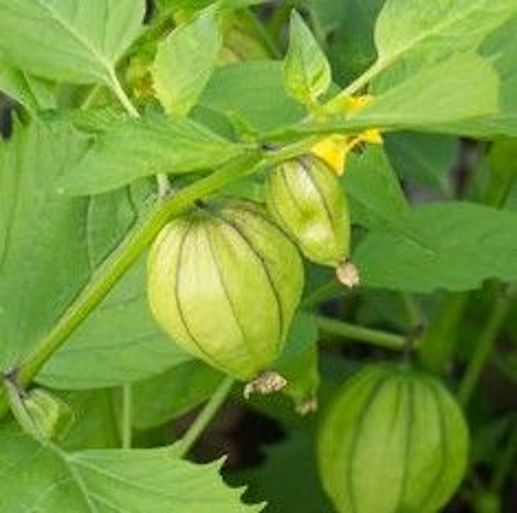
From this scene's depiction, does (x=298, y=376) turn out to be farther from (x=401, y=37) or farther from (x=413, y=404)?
(x=401, y=37)

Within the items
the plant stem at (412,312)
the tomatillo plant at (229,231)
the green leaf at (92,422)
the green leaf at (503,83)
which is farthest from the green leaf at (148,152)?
the plant stem at (412,312)

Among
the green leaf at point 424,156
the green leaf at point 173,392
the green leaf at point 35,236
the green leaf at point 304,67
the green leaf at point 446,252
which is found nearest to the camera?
the green leaf at point 304,67

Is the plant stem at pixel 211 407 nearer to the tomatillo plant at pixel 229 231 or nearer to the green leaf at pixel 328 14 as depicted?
the tomatillo plant at pixel 229 231

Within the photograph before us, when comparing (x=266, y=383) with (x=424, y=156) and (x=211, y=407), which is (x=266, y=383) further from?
(x=424, y=156)

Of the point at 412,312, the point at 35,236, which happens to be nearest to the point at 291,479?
the point at 412,312

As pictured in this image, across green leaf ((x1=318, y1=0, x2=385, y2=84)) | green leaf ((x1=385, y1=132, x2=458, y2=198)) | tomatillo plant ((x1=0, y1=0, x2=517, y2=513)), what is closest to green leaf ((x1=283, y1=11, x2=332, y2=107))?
tomatillo plant ((x1=0, y1=0, x2=517, y2=513))

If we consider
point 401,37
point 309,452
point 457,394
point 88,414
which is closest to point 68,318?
point 401,37

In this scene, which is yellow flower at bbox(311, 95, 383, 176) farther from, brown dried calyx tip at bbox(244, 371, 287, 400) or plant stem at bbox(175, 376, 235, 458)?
plant stem at bbox(175, 376, 235, 458)
